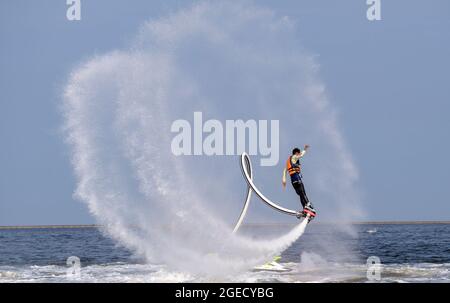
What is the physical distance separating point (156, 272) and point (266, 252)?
895 cm

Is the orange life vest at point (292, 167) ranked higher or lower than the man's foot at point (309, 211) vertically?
higher

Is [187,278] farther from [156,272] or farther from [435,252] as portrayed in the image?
[435,252]

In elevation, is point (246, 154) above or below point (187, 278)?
above

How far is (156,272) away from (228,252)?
6.40 m

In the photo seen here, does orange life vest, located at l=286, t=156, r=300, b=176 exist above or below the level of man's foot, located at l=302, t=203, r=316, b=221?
above

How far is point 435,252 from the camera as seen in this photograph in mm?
75438

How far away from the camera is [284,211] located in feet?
134
